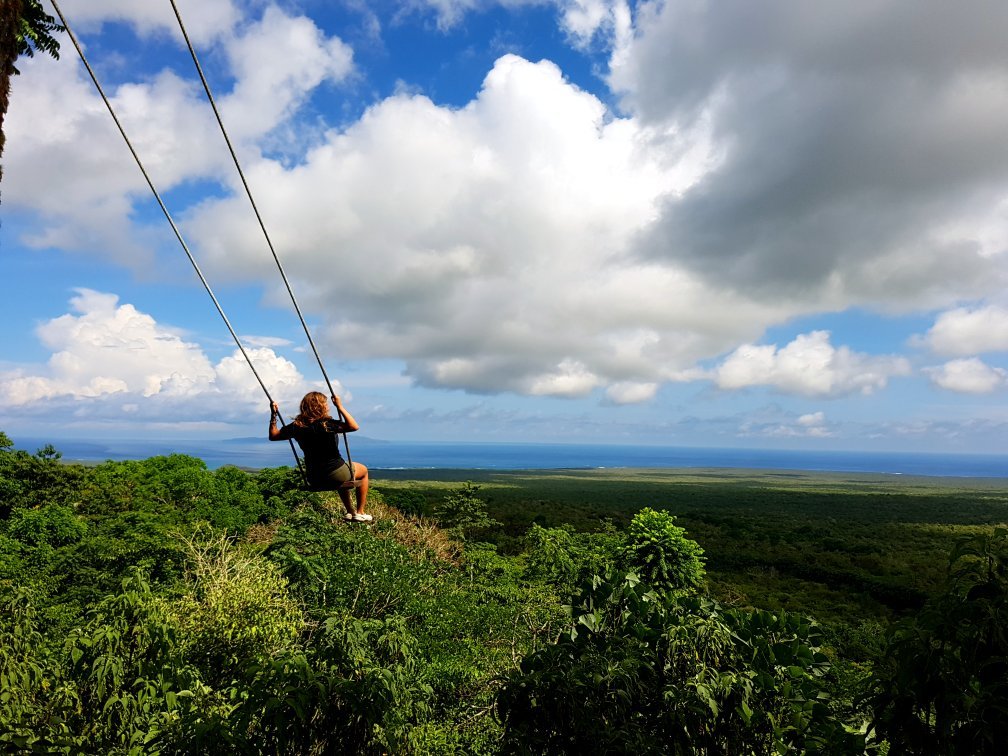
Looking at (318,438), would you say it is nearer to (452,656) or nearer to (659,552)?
(452,656)

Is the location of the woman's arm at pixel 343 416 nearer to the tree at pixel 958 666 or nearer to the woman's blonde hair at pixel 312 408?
the woman's blonde hair at pixel 312 408

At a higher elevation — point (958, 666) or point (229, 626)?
point (958, 666)

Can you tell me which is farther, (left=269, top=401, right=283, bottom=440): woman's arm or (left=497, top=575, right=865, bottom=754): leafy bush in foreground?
(left=269, top=401, right=283, bottom=440): woman's arm

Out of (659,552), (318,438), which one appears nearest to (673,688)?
(318,438)

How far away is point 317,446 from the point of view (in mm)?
8117

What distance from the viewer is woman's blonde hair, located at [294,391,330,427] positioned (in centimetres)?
801

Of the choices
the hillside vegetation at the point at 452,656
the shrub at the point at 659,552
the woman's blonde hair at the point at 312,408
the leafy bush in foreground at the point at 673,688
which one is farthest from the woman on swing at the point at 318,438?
the shrub at the point at 659,552

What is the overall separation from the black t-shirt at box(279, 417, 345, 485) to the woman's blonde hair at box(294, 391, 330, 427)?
0.08 meters

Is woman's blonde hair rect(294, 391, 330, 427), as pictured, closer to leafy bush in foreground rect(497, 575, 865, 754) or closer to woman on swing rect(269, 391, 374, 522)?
woman on swing rect(269, 391, 374, 522)

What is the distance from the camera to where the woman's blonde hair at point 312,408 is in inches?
315

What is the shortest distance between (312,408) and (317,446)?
1.81 ft

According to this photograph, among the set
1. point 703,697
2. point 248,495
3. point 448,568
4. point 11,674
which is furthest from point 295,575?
point 248,495

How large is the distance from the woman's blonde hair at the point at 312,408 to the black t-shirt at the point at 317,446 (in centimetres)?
8

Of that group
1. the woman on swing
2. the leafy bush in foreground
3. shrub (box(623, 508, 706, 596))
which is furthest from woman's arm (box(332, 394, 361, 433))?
shrub (box(623, 508, 706, 596))
